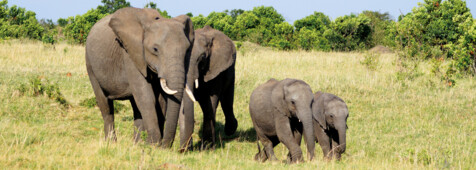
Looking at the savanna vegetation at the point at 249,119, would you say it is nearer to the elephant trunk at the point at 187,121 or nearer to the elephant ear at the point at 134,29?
the elephant trunk at the point at 187,121

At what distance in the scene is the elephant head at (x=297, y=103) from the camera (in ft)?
28.0

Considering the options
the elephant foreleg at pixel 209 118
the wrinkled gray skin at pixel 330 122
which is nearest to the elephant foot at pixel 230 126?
the elephant foreleg at pixel 209 118

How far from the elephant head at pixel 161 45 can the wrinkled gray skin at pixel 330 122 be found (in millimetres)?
2943

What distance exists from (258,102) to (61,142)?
3757 millimetres

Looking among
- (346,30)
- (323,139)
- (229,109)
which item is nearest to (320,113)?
(323,139)

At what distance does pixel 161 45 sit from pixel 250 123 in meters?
6.11

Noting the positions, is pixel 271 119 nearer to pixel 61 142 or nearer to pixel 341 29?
pixel 61 142

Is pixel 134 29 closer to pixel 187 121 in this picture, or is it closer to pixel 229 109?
pixel 187 121

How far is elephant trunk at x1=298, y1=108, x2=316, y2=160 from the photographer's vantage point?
27.9 feet

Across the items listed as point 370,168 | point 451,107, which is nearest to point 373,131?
point 451,107

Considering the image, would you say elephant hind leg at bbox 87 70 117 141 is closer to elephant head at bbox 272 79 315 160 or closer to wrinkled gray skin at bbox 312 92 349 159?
elephant head at bbox 272 79 315 160

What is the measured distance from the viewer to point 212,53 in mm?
9914

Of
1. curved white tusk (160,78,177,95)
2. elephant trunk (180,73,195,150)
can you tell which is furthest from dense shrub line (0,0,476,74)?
curved white tusk (160,78,177,95)

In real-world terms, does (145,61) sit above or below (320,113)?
above
